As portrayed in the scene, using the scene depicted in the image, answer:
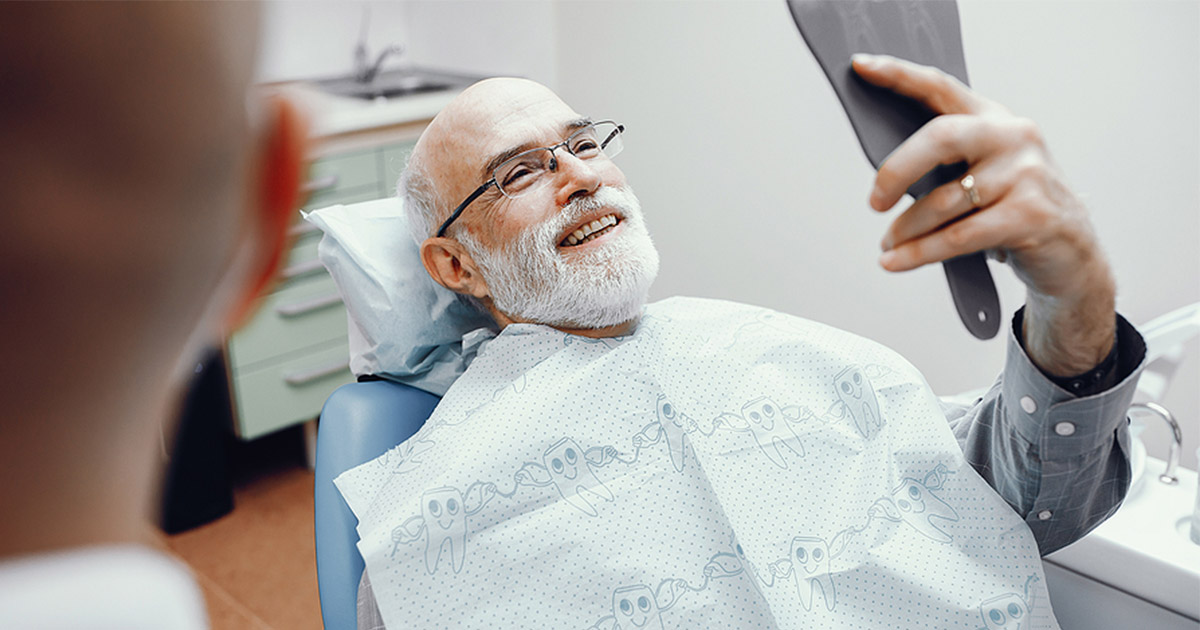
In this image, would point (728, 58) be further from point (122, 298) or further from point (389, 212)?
point (122, 298)

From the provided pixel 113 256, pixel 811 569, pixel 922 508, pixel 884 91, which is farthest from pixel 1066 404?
pixel 113 256

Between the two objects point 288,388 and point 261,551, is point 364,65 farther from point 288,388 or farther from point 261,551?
point 261,551

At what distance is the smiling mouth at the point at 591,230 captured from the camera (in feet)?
4.88

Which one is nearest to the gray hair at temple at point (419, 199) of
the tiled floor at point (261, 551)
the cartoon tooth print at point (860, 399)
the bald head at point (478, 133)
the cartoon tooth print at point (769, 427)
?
the bald head at point (478, 133)

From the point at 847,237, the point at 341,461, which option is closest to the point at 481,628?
the point at 341,461

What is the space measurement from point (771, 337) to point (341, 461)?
2.19ft

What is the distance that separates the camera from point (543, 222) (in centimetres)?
146

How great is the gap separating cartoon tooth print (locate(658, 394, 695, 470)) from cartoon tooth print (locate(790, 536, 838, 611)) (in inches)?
7.4

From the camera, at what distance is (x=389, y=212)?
167 cm

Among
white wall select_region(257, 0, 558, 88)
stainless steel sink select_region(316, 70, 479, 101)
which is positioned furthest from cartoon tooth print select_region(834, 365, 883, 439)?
stainless steel sink select_region(316, 70, 479, 101)

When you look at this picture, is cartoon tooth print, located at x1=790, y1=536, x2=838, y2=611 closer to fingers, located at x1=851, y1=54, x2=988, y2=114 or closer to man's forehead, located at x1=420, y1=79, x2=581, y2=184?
fingers, located at x1=851, y1=54, x2=988, y2=114

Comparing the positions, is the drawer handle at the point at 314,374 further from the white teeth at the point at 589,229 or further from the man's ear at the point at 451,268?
the white teeth at the point at 589,229

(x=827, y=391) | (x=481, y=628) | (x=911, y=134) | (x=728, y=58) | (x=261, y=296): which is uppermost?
(x=261, y=296)

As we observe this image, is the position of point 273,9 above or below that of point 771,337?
above
